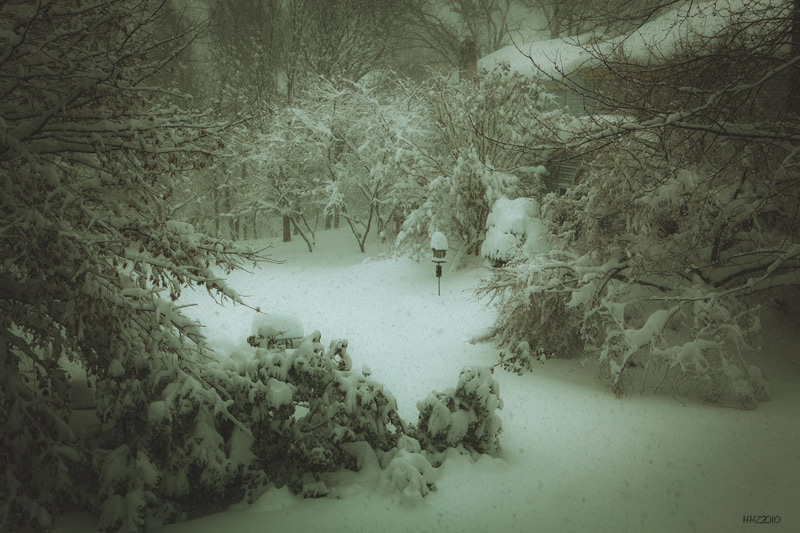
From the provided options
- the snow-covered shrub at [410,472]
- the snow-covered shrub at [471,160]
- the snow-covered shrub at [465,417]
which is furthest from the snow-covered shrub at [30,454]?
the snow-covered shrub at [471,160]

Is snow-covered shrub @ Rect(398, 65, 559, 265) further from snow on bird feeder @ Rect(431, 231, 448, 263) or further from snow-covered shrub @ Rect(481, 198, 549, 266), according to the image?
snow on bird feeder @ Rect(431, 231, 448, 263)

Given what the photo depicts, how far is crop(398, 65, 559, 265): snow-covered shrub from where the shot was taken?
51.8 feet

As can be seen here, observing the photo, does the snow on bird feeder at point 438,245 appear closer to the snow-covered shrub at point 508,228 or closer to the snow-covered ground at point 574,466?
the snow-covered shrub at point 508,228

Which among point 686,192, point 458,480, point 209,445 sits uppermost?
point 686,192

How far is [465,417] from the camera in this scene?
6.22 meters

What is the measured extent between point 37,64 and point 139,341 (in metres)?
2.77

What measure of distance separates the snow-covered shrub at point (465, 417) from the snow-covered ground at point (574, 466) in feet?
0.84

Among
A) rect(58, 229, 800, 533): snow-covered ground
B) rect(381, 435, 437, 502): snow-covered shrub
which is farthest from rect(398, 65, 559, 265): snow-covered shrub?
rect(381, 435, 437, 502): snow-covered shrub

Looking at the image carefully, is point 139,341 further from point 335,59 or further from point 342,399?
point 335,59

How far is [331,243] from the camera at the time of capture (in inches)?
968

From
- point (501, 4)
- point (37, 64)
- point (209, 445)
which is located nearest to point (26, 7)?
point (37, 64)

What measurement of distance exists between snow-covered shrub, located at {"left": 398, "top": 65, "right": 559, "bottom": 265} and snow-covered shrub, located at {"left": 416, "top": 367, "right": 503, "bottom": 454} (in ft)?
32.0

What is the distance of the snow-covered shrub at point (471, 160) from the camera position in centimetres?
1578

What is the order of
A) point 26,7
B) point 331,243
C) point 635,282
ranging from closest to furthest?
point 26,7
point 635,282
point 331,243
